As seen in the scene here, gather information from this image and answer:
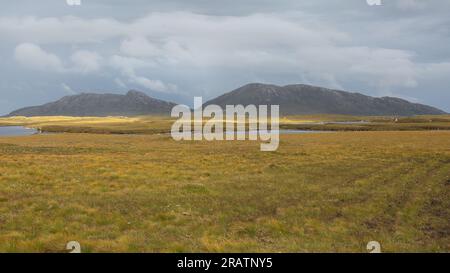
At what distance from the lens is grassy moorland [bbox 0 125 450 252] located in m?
15.6

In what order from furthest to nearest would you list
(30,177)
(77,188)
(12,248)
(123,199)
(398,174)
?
(398,174), (30,177), (77,188), (123,199), (12,248)

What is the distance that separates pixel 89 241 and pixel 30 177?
17.6m

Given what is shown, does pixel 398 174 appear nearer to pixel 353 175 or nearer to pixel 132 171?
pixel 353 175

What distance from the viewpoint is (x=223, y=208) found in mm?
21609

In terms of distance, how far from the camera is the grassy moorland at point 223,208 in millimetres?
15633

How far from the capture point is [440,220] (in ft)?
A: 64.2
